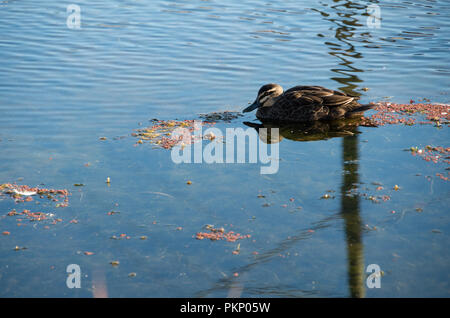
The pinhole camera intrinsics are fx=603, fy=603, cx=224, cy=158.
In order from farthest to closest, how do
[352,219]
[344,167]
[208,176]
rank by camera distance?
[344,167], [208,176], [352,219]

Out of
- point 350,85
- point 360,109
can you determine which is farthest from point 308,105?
point 350,85

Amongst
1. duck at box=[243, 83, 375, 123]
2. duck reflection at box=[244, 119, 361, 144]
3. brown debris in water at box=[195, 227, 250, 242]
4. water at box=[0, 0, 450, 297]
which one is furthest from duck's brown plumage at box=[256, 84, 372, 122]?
brown debris in water at box=[195, 227, 250, 242]

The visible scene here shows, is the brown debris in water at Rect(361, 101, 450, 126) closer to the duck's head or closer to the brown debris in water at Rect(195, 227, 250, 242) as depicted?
the duck's head

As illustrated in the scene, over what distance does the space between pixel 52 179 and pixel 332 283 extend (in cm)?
368

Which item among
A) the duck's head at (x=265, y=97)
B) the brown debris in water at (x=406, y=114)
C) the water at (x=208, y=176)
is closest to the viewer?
the water at (x=208, y=176)

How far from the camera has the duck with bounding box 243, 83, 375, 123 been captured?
9.55m

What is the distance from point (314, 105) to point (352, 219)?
3669 mm

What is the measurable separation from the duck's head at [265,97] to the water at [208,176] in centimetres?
24

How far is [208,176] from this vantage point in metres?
7.38

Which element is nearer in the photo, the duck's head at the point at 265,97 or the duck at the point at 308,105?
the duck at the point at 308,105

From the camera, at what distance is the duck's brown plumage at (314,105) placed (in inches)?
376

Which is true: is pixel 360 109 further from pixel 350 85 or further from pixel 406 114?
pixel 350 85

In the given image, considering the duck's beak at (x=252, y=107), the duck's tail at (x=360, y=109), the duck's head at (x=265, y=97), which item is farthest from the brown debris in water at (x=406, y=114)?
the duck's beak at (x=252, y=107)

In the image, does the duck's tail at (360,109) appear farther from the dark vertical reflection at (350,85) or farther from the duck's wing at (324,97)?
the dark vertical reflection at (350,85)
